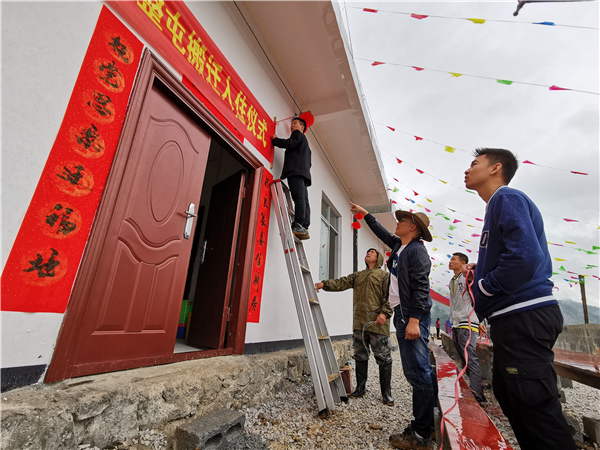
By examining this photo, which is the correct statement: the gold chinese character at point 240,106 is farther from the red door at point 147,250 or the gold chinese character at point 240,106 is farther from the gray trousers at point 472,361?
the gray trousers at point 472,361

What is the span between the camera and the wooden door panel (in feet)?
5.53

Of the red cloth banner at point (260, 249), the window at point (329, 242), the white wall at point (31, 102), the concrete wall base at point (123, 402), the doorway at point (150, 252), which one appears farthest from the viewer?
the window at point (329, 242)

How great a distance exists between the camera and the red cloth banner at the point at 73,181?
4.14 ft

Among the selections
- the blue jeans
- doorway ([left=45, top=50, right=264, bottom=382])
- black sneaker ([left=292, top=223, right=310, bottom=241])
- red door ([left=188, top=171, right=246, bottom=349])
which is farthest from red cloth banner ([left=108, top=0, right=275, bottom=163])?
the blue jeans

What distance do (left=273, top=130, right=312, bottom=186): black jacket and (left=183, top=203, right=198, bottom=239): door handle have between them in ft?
4.45

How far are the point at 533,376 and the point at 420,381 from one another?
3.22 feet

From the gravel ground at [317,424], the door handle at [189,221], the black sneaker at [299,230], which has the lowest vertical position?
the gravel ground at [317,424]

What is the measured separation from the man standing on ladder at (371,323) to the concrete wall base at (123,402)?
1.32 m

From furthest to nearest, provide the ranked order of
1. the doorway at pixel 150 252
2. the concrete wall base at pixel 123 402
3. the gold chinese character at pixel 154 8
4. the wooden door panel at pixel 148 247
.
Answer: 1. the gold chinese character at pixel 154 8
2. the wooden door panel at pixel 148 247
3. the doorway at pixel 150 252
4. the concrete wall base at pixel 123 402

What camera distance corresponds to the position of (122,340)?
1.78m

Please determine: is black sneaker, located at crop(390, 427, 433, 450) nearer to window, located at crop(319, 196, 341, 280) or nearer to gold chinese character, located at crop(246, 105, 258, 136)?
gold chinese character, located at crop(246, 105, 258, 136)

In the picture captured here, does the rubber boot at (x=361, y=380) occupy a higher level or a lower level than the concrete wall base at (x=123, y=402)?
lower

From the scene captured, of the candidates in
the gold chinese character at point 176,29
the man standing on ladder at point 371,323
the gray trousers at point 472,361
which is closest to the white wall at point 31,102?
the gold chinese character at point 176,29

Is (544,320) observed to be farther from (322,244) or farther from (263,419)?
(322,244)
